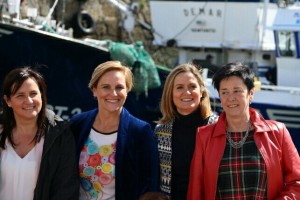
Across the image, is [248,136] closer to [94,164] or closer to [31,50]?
[94,164]

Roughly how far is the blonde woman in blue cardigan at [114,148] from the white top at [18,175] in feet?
0.90

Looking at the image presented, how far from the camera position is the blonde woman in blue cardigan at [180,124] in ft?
12.1

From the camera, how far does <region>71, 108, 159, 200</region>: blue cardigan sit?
3510 millimetres

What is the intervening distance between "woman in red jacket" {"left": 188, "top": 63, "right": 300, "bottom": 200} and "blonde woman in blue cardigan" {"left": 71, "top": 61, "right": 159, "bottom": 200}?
0.28 m

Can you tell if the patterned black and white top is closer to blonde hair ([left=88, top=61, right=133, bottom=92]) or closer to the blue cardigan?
the blue cardigan

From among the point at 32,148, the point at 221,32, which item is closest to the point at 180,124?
the point at 32,148

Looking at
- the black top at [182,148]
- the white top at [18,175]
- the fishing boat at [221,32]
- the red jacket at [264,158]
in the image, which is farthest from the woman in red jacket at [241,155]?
the fishing boat at [221,32]

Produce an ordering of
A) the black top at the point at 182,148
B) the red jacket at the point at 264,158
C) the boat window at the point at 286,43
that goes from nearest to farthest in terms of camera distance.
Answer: the red jacket at the point at 264,158
the black top at the point at 182,148
the boat window at the point at 286,43

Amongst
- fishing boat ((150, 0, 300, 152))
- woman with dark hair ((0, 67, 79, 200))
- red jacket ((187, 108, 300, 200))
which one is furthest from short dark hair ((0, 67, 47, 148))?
fishing boat ((150, 0, 300, 152))

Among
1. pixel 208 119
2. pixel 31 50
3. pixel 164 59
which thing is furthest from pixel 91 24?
pixel 208 119

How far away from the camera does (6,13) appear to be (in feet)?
30.3

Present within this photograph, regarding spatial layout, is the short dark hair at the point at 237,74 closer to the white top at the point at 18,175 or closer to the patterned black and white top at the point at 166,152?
the patterned black and white top at the point at 166,152

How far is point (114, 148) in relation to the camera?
353 cm

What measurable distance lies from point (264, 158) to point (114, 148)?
32.8 inches
